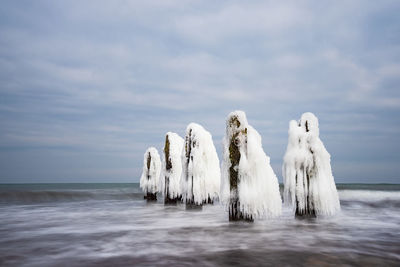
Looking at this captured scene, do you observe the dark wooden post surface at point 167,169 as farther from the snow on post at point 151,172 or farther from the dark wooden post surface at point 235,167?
the dark wooden post surface at point 235,167

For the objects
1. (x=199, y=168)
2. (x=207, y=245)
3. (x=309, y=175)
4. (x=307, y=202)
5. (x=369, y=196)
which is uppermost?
(x=199, y=168)

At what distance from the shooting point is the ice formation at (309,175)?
1108 cm

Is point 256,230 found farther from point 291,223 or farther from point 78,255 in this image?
point 78,255

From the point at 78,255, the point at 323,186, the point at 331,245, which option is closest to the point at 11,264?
the point at 78,255

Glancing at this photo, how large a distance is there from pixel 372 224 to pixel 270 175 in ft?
14.1

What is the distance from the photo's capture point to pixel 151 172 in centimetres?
2436

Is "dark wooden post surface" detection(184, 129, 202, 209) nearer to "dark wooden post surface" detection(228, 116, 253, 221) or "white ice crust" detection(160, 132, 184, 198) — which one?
"white ice crust" detection(160, 132, 184, 198)

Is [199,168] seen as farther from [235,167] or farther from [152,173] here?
[152,173]

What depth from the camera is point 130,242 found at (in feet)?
25.9

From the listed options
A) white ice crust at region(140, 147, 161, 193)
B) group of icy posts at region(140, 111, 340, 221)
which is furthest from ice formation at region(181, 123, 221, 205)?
white ice crust at region(140, 147, 161, 193)

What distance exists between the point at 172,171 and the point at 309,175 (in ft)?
34.2

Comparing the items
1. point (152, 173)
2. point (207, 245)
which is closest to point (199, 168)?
point (152, 173)

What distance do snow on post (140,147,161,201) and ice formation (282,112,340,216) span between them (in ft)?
47.3

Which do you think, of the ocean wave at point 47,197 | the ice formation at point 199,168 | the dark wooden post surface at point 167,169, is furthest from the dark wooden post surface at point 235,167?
the ocean wave at point 47,197
